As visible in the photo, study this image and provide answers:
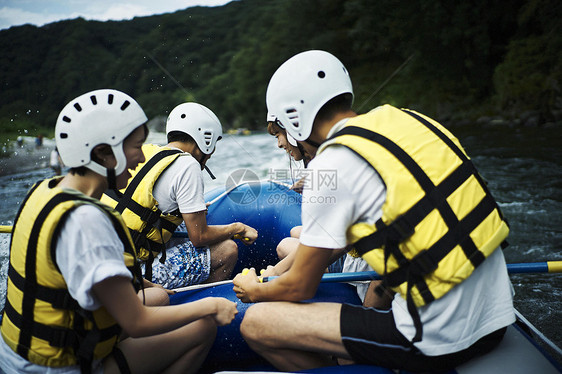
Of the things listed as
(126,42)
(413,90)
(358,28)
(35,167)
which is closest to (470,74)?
(413,90)

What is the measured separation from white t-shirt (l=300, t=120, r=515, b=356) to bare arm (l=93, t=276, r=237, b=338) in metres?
0.49

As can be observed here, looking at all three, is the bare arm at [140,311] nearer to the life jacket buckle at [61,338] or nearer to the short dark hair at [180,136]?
the life jacket buckle at [61,338]

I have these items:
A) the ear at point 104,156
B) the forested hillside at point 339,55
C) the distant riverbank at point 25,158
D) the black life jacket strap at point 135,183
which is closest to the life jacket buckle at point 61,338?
the ear at point 104,156

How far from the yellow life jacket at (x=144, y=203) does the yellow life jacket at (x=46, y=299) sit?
3.09 feet

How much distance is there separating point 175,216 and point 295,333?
1.29 metres

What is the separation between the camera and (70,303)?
1365mm

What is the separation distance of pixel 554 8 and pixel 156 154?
20596mm

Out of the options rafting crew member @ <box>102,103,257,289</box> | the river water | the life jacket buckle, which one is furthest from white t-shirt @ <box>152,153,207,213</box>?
the river water

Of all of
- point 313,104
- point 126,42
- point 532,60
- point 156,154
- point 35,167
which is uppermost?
point 126,42

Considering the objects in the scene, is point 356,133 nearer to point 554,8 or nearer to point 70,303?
point 70,303

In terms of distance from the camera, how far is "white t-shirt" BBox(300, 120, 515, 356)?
1388 millimetres

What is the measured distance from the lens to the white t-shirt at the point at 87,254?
4.10 ft

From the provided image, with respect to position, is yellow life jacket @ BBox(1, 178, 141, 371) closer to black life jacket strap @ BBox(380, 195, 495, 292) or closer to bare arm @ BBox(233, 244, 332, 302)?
bare arm @ BBox(233, 244, 332, 302)

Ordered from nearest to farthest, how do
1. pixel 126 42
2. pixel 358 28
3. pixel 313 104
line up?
pixel 313 104 < pixel 126 42 < pixel 358 28
